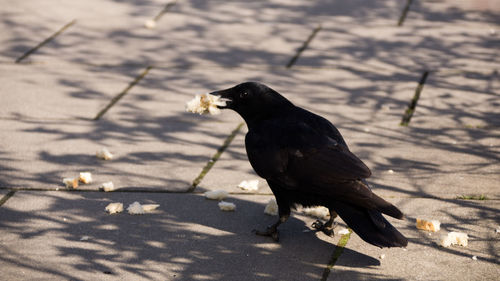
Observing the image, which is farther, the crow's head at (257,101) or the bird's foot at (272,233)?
the crow's head at (257,101)

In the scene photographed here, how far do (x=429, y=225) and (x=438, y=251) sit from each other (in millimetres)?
261

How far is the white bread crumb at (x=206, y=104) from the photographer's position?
5.07 m

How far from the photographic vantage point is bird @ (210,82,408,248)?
14.0ft

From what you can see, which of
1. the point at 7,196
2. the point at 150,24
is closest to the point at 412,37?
the point at 150,24

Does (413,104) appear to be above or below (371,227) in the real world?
below

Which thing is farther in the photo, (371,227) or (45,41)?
(45,41)

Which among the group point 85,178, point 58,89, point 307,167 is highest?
point 307,167

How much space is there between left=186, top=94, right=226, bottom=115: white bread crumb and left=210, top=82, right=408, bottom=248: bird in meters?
0.05

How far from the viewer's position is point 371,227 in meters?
4.26

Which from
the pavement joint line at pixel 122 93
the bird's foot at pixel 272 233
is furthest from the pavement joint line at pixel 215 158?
the pavement joint line at pixel 122 93

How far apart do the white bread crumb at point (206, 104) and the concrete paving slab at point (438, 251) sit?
50.0 inches

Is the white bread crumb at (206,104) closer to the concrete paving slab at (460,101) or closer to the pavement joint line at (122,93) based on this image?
the pavement joint line at (122,93)

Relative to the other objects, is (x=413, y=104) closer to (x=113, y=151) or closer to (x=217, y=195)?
(x=217, y=195)

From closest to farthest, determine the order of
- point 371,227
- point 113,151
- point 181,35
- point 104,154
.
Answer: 1. point 371,227
2. point 104,154
3. point 113,151
4. point 181,35
